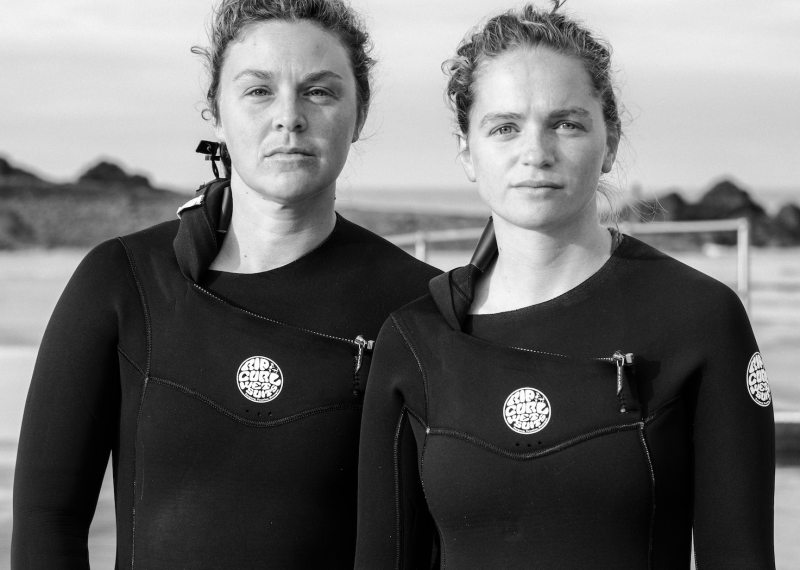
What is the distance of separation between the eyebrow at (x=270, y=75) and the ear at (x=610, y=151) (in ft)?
1.49

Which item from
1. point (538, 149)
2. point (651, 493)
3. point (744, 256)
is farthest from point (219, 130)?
point (744, 256)

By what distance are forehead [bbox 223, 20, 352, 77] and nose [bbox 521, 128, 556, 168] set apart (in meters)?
0.40

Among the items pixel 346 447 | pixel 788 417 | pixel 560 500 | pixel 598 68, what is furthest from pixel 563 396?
pixel 788 417

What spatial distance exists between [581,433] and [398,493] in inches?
11.7

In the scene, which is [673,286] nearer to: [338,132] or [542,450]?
[542,450]

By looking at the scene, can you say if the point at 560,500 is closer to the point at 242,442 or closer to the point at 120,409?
the point at 242,442

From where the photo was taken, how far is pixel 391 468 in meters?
1.64

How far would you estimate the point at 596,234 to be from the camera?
5.40ft

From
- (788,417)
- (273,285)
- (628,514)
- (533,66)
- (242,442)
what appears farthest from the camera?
(788,417)

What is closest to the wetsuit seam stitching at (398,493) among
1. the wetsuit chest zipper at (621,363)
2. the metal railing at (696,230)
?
the wetsuit chest zipper at (621,363)

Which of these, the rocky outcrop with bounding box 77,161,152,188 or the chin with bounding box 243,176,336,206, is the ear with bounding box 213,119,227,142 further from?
the rocky outcrop with bounding box 77,161,152,188

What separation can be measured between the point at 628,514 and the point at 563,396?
180 millimetres

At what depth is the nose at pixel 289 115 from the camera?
1729 millimetres

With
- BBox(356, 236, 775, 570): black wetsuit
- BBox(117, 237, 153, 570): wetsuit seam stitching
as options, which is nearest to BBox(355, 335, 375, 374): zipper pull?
BBox(356, 236, 775, 570): black wetsuit
